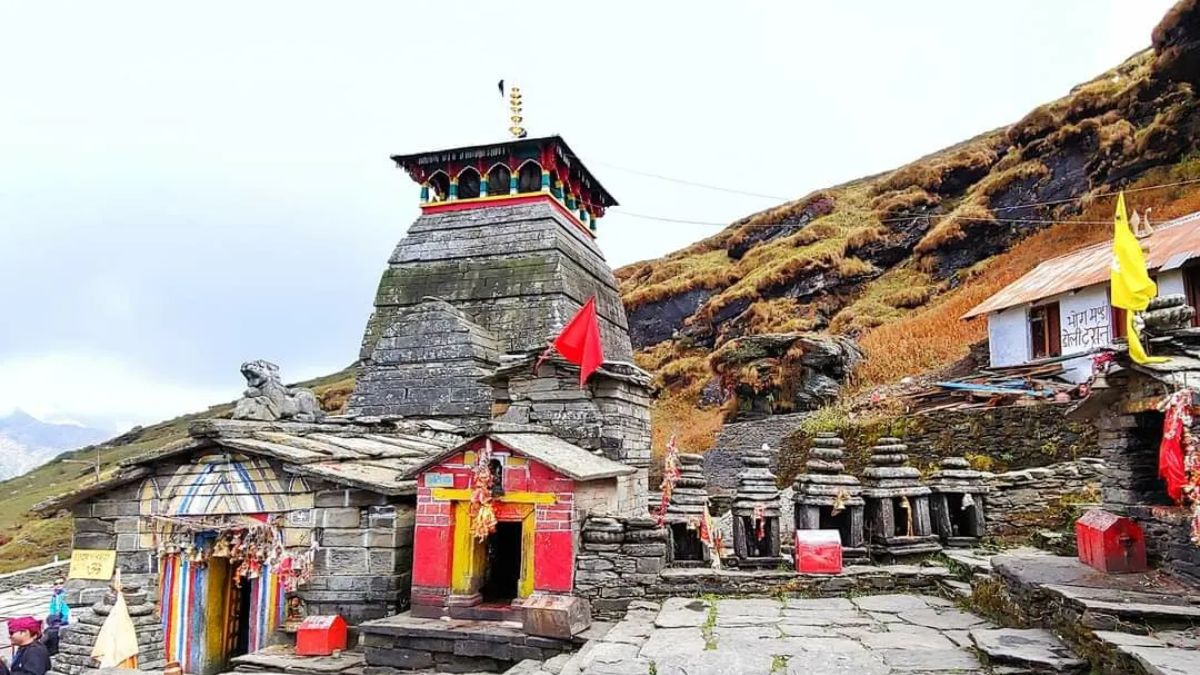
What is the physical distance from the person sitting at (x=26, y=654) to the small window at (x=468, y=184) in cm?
1612

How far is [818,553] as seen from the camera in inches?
386

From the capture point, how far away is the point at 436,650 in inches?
371

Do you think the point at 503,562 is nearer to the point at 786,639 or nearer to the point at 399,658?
the point at 399,658

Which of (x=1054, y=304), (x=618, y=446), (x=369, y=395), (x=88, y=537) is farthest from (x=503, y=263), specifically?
(x=1054, y=304)

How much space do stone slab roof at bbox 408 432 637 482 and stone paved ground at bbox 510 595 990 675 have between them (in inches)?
72.9

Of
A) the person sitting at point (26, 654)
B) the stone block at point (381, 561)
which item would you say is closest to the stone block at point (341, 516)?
the stone block at point (381, 561)

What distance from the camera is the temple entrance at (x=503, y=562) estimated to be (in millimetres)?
11562

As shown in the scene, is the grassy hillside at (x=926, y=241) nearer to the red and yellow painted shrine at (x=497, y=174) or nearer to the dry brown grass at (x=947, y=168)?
the dry brown grass at (x=947, y=168)

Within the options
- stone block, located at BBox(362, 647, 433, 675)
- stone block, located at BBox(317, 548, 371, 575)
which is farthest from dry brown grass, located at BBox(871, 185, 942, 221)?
stone block, located at BBox(362, 647, 433, 675)

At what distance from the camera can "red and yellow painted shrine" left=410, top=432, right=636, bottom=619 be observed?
9.68 m

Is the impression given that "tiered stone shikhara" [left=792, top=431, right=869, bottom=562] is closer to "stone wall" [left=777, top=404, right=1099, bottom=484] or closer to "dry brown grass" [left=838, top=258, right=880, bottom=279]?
"stone wall" [left=777, top=404, right=1099, bottom=484]

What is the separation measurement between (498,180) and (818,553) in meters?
16.5

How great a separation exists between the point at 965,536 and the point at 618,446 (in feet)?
17.3

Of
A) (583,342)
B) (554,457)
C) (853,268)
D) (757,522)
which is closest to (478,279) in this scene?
(583,342)
